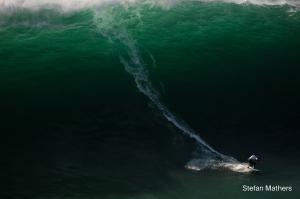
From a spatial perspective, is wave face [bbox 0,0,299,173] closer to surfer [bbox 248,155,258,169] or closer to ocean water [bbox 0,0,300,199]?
ocean water [bbox 0,0,300,199]

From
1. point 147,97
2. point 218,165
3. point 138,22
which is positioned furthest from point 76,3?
point 218,165

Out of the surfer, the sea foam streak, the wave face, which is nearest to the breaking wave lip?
the wave face

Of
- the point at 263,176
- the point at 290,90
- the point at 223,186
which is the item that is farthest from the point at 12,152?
the point at 290,90

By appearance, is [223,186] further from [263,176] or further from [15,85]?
[15,85]

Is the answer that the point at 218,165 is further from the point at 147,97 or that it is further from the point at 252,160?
the point at 147,97

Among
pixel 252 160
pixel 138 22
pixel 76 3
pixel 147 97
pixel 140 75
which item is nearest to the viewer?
pixel 252 160

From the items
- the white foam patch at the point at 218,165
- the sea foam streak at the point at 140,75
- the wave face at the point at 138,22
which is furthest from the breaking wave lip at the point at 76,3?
the white foam patch at the point at 218,165
